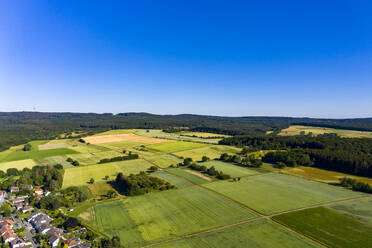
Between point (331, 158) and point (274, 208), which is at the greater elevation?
point (331, 158)

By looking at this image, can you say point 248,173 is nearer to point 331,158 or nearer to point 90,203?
point 331,158

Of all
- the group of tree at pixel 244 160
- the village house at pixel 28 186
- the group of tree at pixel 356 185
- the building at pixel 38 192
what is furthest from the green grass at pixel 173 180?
the group of tree at pixel 356 185

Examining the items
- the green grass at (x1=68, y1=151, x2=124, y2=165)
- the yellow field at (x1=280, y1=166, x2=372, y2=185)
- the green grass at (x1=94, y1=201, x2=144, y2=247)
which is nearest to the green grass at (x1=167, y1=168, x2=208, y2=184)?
the green grass at (x1=94, y1=201, x2=144, y2=247)

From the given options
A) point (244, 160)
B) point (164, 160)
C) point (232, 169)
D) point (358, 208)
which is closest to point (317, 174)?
point (244, 160)

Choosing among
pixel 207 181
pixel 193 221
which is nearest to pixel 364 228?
pixel 193 221

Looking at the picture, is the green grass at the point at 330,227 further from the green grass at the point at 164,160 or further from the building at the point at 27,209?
the building at the point at 27,209
